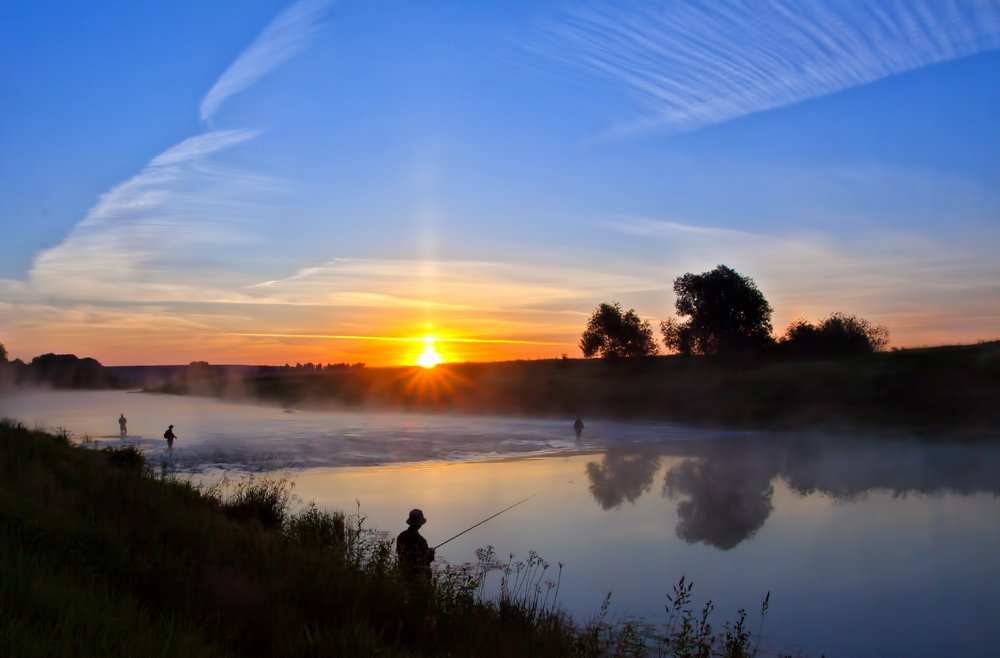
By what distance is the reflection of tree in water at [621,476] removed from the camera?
21781mm

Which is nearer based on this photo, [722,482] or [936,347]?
[722,482]

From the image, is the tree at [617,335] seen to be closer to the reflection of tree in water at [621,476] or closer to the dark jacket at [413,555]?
the reflection of tree in water at [621,476]

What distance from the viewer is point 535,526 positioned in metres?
16.9

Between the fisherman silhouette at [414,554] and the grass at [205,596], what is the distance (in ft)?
0.88

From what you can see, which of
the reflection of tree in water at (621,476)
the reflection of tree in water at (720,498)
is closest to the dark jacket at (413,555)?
the reflection of tree in water at (720,498)

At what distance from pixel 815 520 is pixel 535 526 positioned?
7487 mm

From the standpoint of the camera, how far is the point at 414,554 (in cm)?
939

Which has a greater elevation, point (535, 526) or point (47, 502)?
point (47, 502)

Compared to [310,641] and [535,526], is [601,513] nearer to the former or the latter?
[535,526]

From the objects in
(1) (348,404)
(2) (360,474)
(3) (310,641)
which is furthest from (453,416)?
(3) (310,641)

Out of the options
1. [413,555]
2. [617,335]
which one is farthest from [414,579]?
[617,335]

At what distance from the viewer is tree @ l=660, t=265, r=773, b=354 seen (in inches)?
3312

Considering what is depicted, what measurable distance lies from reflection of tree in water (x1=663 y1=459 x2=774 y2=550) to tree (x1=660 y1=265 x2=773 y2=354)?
184ft

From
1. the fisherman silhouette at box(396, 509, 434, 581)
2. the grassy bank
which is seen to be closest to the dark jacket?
the fisherman silhouette at box(396, 509, 434, 581)
